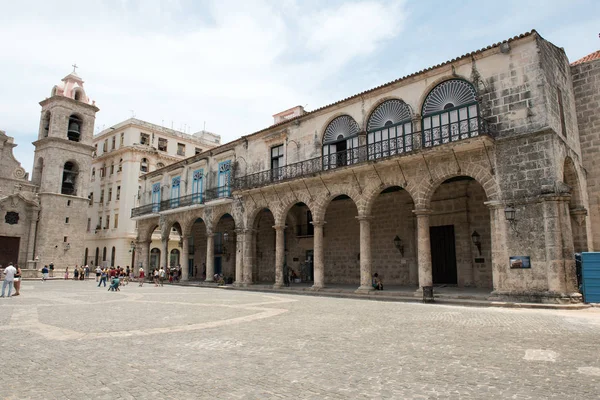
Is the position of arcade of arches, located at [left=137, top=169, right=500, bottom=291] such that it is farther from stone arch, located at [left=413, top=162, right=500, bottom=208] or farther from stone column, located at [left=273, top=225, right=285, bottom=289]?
stone arch, located at [left=413, top=162, right=500, bottom=208]

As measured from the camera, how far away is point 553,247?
1202 centimetres

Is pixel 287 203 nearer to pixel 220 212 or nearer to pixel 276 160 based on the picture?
pixel 276 160

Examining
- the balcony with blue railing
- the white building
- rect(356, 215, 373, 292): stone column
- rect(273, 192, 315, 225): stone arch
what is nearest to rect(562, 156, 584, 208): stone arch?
rect(356, 215, 373, 292): stone column

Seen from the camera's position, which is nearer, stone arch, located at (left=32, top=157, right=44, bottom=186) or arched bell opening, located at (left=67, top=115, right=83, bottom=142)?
stone arch, located at (left=32, top=157, right=44, bottom=186)

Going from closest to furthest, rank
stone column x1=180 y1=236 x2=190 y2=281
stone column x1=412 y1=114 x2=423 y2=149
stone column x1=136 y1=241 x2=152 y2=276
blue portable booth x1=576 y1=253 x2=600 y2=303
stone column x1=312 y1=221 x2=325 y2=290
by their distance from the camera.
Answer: blue portable booth x1=576 y1=253 x2=600 y2=303 → stone column x1=412 y1=114 x2=423 y2=149 → stone column x1=312 y1=221 x2=325 y2=290 → stone column x1=180 y1=236 x2=190 y2=281 → stone column x1=136 y1=241 x2=152 y2=276

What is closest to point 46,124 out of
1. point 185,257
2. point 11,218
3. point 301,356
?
point 11,218

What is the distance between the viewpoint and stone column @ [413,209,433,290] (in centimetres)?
1452

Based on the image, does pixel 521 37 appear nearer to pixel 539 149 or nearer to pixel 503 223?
pixel 539 149

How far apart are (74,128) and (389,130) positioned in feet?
106

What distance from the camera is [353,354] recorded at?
20.0 ft

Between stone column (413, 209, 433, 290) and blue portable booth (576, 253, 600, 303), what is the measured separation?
457cm

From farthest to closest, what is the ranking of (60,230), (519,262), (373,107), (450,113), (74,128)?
(74,128), (60,230), (373,107), (450,113), (519,262)

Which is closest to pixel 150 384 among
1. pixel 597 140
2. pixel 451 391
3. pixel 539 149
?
pixel 451 391

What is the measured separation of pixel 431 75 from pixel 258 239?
16.0 meters
